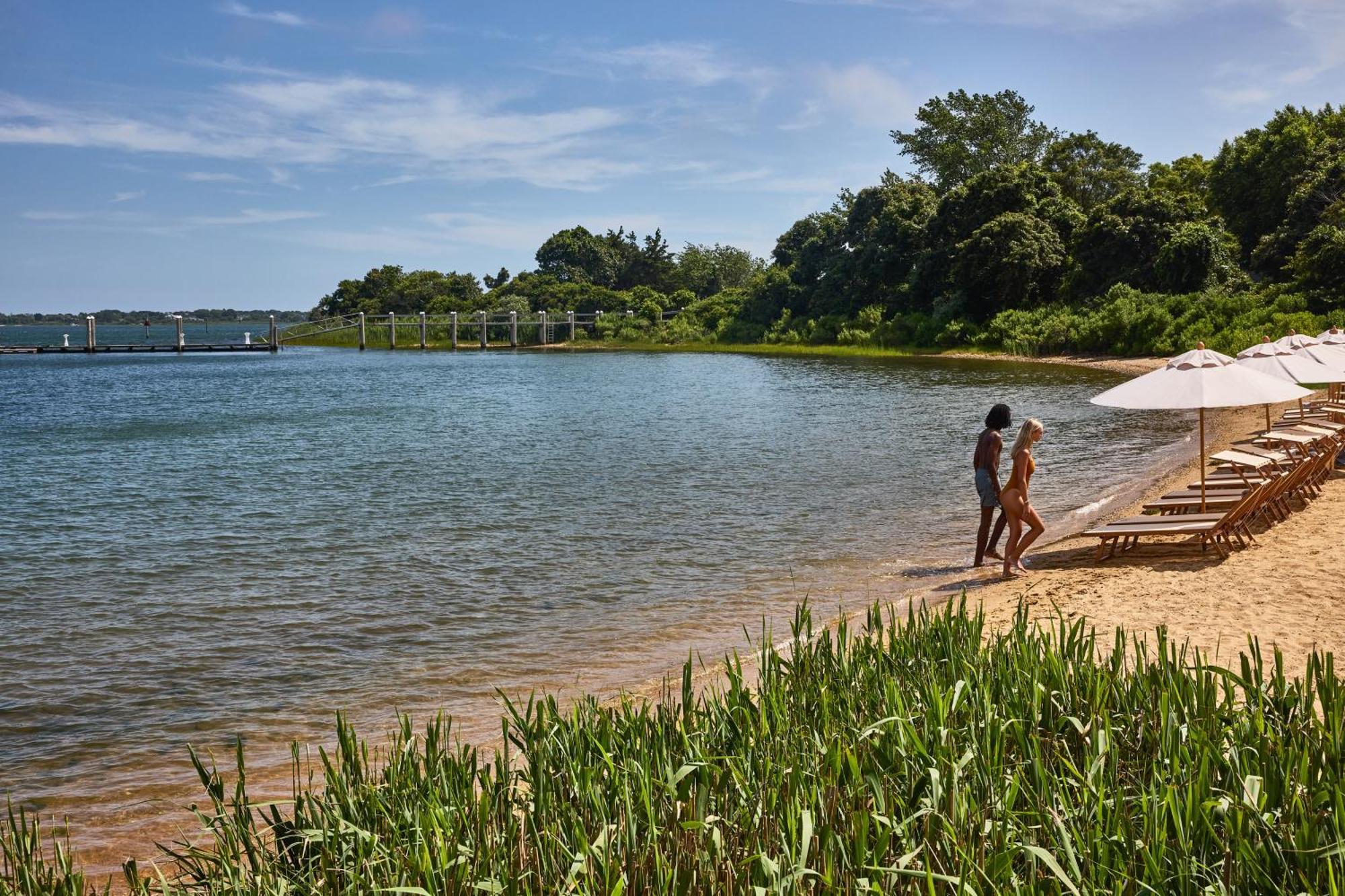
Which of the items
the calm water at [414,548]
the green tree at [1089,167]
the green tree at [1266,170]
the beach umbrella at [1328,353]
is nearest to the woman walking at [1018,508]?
the calm water at [414,548]

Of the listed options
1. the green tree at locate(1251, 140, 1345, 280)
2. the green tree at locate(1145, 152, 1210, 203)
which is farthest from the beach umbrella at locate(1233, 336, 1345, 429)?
the green tree at locate(1145, 152, 1210, 203)

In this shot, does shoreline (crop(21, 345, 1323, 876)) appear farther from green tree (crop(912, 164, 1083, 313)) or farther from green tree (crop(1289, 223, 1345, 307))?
green tree (crop(912, 164, 1083, 313))

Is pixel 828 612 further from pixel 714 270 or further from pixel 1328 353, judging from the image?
pixel 714 270

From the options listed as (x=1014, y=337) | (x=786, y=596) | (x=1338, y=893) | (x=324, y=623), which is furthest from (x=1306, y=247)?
(x=1338, y=893)

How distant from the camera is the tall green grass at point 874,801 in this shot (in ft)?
11.8

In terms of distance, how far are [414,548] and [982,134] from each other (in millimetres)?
77091

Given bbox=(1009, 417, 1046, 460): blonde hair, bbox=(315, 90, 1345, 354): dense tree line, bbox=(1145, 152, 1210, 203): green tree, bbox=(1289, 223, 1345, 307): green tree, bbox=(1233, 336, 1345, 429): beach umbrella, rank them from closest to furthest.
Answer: bbox=(1009, 417, 1046, 460): blonde hair, bbox=(1233, 336, 1345, 429): beach umbrella, bbox=(1289, 223, 1345, 307): green tree, bbox=(315, 90, 1345, 354): dense tree line, bbox=(1145, 152, 1210, 203): green tree

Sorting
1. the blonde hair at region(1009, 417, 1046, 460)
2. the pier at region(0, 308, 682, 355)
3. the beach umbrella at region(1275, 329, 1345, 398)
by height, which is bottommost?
the blonde hair at region(1009, 417, 1046, 460)

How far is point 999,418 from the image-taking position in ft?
35.5

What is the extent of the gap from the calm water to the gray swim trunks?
4.29ft

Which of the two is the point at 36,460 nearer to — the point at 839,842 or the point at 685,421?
the point at 685,421

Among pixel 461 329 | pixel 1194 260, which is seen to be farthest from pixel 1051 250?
pixel 461 329

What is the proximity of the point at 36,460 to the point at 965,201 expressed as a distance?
49681 mm

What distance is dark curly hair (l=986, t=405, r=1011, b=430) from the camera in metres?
10.7
